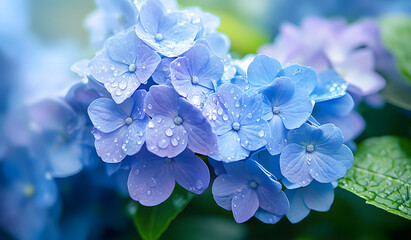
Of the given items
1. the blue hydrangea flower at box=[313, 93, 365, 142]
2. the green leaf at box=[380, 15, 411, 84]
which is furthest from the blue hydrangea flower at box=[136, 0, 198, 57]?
the green leaf at box=[380, 15, 411, 84]

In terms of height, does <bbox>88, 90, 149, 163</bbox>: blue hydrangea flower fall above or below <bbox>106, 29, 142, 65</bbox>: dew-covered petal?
below

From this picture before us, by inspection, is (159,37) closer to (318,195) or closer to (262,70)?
(262,70)

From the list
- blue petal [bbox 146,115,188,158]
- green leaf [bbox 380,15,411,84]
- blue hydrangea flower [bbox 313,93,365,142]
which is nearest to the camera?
blue petal [bbox 146,115,188,158]

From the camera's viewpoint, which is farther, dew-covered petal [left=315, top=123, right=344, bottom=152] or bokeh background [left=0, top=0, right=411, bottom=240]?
bokeh background [left=0, top=0, right=411, bottom=240]

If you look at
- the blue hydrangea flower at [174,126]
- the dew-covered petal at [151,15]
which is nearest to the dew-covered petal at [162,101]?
the blue hydrangea flower at [174,126]

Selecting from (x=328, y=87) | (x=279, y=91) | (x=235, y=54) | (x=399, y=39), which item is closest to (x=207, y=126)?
(x=279, y=91)

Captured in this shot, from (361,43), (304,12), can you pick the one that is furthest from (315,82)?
(304,12)

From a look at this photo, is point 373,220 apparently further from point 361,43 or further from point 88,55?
point 88,55

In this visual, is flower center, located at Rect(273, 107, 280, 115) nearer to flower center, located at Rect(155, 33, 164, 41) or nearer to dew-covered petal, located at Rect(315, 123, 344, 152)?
dew-covered petal, located at Rect(315, 123, 344, 152)

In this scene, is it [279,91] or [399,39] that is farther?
[399,39]
